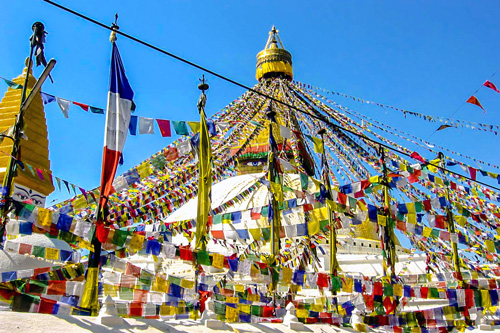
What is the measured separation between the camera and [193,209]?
69.6 ft

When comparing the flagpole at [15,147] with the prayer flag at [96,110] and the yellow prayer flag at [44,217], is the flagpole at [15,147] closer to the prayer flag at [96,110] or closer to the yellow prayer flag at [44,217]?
the yellow prayer flag at [44,217]

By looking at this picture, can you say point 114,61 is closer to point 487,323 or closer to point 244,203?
point 487,323

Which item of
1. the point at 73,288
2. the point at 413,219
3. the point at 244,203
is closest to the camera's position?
the point at 73,288

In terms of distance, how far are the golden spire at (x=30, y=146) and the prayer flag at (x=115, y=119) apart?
868 centimetres

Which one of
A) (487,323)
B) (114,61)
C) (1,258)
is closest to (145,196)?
(1,258)

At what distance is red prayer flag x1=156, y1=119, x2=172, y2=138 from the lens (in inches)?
330

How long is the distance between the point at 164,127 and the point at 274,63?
17884mm

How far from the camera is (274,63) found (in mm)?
25453

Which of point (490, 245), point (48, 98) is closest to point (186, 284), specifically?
point (48, 98)

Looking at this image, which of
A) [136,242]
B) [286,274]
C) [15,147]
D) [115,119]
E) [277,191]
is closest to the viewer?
[15,147]

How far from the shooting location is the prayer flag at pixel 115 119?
22.8 ft

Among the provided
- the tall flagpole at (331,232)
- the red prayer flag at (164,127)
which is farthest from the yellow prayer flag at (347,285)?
the red prayer flag at (164,127)

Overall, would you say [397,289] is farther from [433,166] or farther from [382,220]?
[433,166]

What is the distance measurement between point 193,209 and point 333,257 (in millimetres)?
12134
